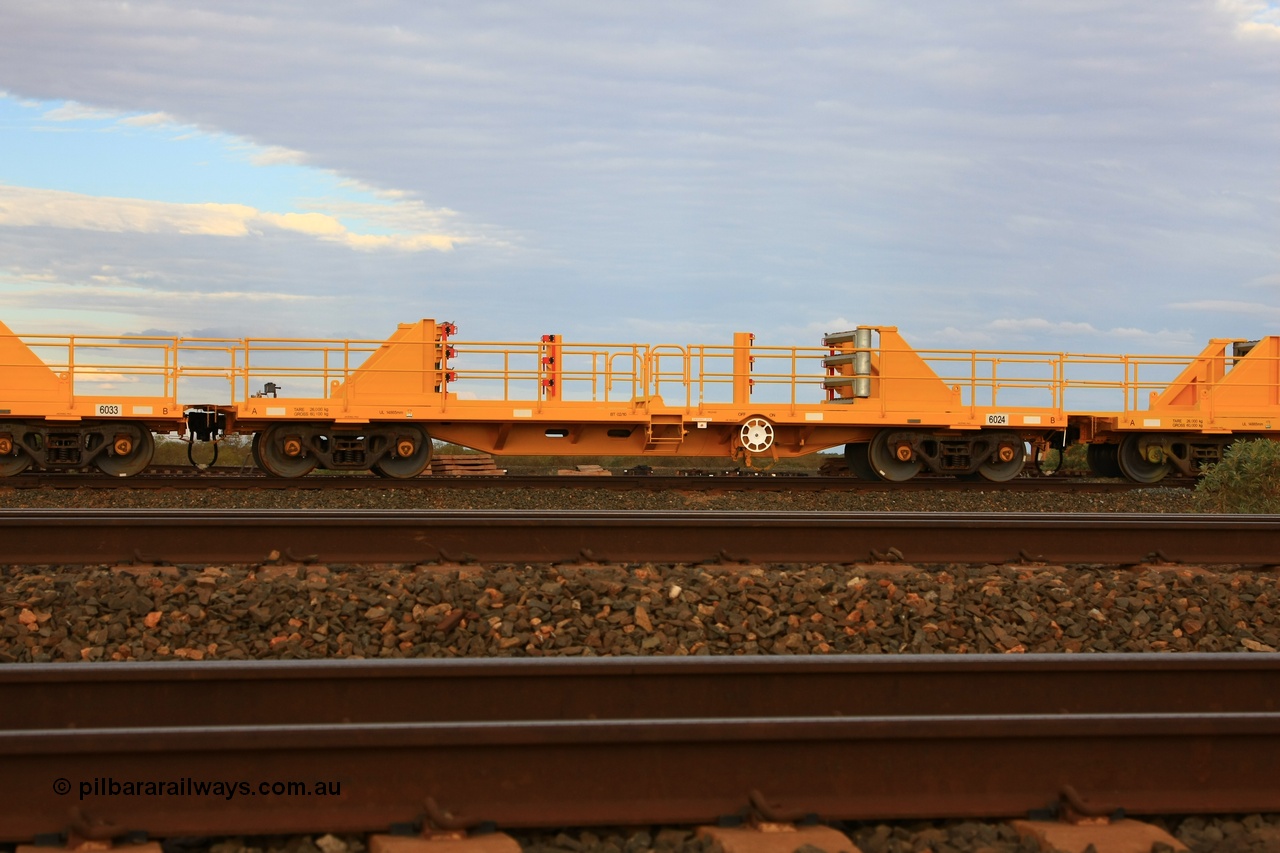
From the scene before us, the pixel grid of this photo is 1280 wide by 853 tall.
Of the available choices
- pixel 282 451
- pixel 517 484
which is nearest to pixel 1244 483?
pixel 517 484

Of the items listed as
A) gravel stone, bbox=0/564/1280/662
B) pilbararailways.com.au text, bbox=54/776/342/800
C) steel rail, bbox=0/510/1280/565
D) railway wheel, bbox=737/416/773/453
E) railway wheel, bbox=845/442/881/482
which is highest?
railway wheel, bbox=737/416/773/453

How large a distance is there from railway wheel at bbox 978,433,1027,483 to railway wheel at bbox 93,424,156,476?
40.7 ft

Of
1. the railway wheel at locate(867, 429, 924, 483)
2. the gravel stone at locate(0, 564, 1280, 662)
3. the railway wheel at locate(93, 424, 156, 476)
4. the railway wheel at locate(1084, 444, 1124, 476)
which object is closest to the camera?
the gravel stone at locate(0, 564, 1280, 662)

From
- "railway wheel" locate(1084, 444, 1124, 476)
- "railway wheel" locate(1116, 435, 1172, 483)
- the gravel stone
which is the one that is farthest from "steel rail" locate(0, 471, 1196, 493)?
the gravel stone

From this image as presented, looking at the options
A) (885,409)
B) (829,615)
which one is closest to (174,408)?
(885,409)

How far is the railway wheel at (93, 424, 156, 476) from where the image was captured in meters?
15.3

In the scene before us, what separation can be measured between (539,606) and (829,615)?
165 centimetres

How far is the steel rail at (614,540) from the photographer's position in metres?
7.57

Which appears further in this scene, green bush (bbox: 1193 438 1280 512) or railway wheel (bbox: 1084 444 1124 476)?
railway wheel (bbox: 1084 444 1124 476)

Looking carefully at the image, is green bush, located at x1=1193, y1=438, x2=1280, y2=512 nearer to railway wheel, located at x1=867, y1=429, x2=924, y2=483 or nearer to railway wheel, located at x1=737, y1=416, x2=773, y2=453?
railway wheel, located at x1=867, y1=429, x2=924, y2=483

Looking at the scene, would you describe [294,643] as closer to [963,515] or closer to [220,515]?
[220,515]

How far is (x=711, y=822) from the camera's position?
352 centimetres

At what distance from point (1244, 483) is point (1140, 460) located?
3.06 meters

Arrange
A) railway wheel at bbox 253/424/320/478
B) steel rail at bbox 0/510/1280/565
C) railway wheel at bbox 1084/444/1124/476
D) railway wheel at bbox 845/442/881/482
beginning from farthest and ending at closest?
railway wheel at bbox 1084/444/1124/476, railway wheel at bbox 845/442/881/482, railway wheel at bbox 253/424/320/478, steel rail at bbox 0/510/1280/565
